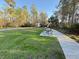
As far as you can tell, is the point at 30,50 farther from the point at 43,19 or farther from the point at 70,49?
the point at 43,19

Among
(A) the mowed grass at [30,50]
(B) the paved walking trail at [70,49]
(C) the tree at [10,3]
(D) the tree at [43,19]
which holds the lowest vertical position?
(A) the mowed grass at [30,50]

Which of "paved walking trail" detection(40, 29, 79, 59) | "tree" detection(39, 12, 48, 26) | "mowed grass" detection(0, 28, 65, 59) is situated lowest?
"mowed grass" detection(0, 28, 65, 59)

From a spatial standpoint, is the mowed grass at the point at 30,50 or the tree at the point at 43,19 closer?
the mowed grass at the point at 30,50

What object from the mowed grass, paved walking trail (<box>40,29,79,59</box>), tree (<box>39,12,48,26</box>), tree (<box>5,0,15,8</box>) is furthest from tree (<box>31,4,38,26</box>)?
paved walking trail (<box>40,29,79,59</box>)

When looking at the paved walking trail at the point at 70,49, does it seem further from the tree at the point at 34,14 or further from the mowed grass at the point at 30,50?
the tree at the point at 34,14

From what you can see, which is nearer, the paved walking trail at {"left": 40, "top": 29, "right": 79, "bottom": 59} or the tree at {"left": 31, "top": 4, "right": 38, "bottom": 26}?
the paved walking trail at {"left": 40, "top": 29, "right": 79, "bottom": 59}

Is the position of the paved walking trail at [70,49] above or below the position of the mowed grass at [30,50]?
above

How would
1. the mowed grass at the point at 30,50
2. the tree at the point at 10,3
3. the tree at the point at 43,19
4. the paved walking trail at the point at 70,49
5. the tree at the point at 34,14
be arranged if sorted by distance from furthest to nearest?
the tree at the point at 43,19, the tree at the point at 34,14, the tree at the point at 10,3, the mowed grass at the point at 30,50, the paved walking trail at the point at 70,49

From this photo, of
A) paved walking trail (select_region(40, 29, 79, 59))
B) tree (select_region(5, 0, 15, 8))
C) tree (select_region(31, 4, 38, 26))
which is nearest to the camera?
paved walking trail (select_region(40, 29, 79, 59))

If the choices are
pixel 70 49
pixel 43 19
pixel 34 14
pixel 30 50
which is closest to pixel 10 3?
pixel 34 14

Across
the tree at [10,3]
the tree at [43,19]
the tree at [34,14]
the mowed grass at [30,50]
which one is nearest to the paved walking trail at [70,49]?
the mowed grass at [30,50]

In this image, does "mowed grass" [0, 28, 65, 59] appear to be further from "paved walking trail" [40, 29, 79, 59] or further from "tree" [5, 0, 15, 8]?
"tree" [5, 0, 15, 8]

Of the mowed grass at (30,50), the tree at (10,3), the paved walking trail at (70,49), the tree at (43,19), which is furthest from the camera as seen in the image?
the tree at (43,19)

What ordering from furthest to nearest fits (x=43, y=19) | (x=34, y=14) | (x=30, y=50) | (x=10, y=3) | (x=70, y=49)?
1. (x=43, y=19)
2. (x=34, y=14)
3. (x=10, y=3)
4. (x=30, y=50)
5. (x=70, y=49)
